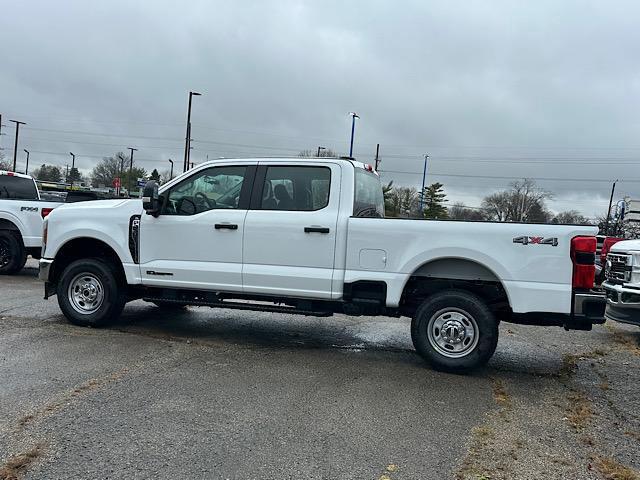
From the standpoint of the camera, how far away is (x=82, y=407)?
4145 mm

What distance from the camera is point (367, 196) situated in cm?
633

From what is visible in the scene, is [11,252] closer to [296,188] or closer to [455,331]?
[296,188]

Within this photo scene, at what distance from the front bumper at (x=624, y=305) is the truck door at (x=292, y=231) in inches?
165

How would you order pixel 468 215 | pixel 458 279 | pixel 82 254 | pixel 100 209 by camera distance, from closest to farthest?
pixel 458 279 → pixel 100 209 → pixel 82 254 → pixel 468 215

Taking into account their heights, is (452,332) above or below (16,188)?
below

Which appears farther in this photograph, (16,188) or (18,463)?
(16,188)

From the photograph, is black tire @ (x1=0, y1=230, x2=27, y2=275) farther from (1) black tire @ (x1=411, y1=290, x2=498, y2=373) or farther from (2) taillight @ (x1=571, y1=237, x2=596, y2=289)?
(2) taillight @ (x1=571, y1=237, x2=596, y2=289)

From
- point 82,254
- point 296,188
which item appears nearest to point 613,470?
point 296,188

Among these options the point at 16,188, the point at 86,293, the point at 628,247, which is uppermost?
the point at 16,188

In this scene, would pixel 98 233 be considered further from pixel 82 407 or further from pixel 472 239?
pixel 472 239

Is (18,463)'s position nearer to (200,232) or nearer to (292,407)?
(292,407)

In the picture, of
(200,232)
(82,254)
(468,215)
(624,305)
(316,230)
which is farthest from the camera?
(468,215)

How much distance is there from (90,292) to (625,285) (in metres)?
7.07

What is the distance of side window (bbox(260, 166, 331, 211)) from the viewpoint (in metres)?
5.87
